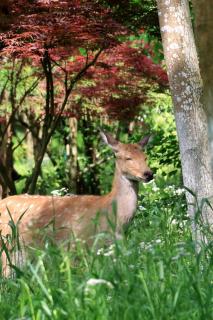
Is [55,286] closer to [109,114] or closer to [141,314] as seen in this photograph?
[141,314]

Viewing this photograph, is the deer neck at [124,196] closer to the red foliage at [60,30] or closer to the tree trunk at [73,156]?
the red foliage at [60,30]

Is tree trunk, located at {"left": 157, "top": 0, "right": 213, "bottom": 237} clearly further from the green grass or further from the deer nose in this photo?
the green grass

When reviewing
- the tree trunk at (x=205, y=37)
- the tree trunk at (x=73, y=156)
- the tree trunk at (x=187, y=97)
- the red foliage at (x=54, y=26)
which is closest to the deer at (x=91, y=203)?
the tree trunk at (x=205, y=37)

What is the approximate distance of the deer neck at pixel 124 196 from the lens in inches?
313

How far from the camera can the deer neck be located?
26.1 ft

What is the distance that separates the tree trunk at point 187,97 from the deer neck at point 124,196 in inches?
52.1

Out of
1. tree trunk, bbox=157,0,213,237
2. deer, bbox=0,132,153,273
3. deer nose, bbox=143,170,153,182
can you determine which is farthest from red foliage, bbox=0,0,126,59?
tree trunk, bbox=157,0,213,237

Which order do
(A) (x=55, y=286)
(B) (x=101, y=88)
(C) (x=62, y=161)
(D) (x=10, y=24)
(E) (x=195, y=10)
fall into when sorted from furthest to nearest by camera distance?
(C) (x=62, y=161) < (B) (x=101, y=88) < (D) (x=10, y=24) < (E) (x=195, y=10) < (A) (x=55, y=286)

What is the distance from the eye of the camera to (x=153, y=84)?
13273 millimetres

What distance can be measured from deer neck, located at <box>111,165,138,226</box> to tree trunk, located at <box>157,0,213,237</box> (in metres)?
1.32

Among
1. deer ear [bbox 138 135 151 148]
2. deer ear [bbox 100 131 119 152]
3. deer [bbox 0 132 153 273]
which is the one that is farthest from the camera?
deer ear [bbox 138 135 151 148]

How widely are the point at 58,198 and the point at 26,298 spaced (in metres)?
4.12

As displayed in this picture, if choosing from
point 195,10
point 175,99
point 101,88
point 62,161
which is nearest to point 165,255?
point 175,99

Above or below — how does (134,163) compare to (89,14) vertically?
below
